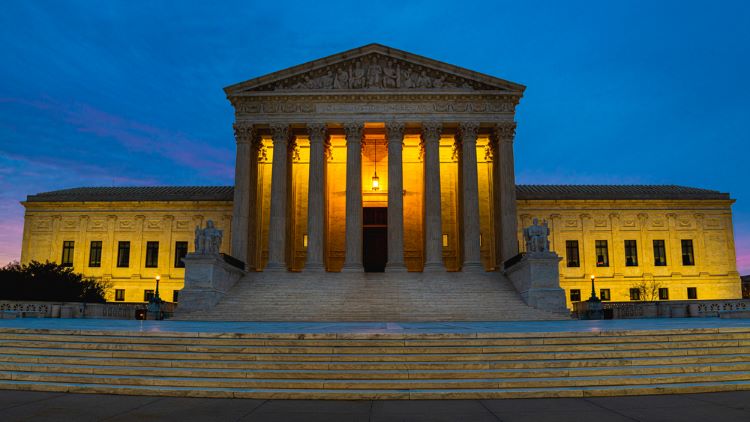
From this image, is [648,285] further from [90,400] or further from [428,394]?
[90,400]

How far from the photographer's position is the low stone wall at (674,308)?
98.6 ft

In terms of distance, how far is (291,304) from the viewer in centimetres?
3325

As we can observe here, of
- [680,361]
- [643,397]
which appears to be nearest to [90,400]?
[643,397]

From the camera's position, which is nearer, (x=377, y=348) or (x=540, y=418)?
(x=540, y=418)

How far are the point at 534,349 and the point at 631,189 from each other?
50746mm

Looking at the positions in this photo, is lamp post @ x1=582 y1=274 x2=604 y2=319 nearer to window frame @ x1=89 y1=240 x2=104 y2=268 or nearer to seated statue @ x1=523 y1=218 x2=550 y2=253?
seated statue @ x1=523 y1=218 x2=550 y2=253

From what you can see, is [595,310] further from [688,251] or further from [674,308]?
[688,251]

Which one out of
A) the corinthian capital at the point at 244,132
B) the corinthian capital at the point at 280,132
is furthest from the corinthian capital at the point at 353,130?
the corinthian capital at the point at 244,132

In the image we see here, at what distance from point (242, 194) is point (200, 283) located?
1054 centimetres

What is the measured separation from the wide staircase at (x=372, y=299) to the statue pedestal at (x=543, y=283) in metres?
0.77

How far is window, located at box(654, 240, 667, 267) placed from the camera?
5522cm

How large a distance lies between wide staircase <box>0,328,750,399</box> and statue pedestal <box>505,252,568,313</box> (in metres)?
17.9

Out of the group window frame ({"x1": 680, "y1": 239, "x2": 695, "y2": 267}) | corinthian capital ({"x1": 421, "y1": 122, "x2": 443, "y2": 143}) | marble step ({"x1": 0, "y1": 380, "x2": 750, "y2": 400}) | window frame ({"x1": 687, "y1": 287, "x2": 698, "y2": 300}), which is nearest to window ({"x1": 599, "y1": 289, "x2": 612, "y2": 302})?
window frame ({"x1": 687, "y1": 287, "x2": 698, "y2": 300})

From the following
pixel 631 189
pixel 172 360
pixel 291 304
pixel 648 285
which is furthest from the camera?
pixel 631 189
